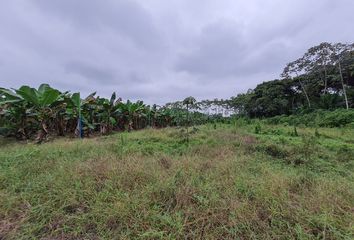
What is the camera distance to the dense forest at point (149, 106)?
7016 millimetres

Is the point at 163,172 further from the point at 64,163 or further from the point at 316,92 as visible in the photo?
the point at 316,92

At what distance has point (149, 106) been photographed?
46.6 ft

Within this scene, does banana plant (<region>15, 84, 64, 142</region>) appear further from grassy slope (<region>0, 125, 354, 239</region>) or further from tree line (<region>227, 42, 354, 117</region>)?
tree line (<region>227, 42, 354, 117</region>)

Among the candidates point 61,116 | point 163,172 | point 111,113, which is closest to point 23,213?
point 163,172

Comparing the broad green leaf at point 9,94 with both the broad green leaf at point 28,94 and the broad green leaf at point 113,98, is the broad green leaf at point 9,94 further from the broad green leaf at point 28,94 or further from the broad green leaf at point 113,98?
the broad green leaf at point 113,98

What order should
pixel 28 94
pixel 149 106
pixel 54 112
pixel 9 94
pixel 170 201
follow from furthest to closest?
pixel 149 106, pixel 54 112, pixel 9 94, pixel 28 94, pixel 170 201

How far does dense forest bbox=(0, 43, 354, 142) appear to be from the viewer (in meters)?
7.02

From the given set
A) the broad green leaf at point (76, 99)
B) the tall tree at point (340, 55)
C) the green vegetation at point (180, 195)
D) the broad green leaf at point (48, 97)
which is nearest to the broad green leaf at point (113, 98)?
the broad green leaf at point (76, 99)

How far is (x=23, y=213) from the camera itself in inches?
90.7

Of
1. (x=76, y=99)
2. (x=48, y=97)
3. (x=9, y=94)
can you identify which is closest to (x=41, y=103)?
(x=48, y=97)

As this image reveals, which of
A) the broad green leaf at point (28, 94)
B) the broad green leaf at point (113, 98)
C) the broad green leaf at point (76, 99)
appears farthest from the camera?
the broad green leaf at point (113, 98)

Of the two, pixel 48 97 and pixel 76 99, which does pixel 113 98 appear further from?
pixel 48 97

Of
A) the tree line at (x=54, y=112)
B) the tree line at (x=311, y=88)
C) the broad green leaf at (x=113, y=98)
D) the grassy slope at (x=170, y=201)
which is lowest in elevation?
the grassy slope at (x=170, y=201)

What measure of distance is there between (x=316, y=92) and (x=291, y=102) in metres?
3.10
